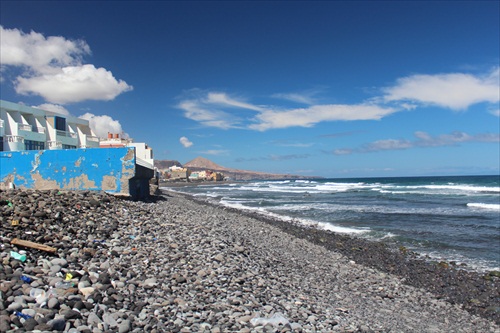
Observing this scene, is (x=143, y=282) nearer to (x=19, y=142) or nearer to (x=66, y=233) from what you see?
(x=66, y=233)

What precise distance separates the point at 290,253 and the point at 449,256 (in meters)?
6.03

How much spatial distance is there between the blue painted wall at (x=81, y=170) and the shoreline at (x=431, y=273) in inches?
294

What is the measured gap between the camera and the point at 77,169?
539 inches

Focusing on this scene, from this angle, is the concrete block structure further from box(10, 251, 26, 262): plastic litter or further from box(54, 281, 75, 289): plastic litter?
box(54, 281, 75, 289): plastic litter

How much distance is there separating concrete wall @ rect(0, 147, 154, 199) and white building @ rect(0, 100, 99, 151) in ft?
44.5

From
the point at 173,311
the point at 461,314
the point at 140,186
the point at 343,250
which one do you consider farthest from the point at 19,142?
the point at 461,314

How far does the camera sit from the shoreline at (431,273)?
7883 mm

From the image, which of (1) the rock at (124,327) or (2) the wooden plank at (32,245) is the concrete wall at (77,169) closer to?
(2) the wooden plank at (32,245)

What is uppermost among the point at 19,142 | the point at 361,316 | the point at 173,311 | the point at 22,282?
the point at 19,142

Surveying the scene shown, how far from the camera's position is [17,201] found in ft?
28.0

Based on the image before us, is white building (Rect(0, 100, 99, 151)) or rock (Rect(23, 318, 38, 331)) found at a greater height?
white building (Rect(0, 100, 99, 151))

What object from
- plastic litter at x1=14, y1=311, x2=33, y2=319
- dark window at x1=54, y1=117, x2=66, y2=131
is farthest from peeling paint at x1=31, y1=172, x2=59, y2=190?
dark window at x1=54, y1=117, x2=66, y2=131

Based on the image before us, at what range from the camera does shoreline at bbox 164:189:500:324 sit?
7883 millimetres

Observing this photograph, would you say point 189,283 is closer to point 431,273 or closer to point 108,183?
point 431,273
